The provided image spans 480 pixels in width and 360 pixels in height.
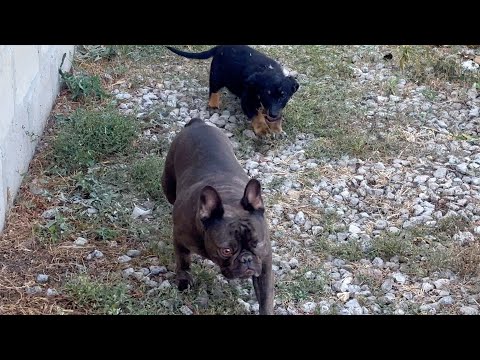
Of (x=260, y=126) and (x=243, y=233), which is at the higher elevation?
(x=243, y=233)

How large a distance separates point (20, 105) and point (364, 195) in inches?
117

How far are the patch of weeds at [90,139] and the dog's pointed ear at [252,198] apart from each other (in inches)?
97.3

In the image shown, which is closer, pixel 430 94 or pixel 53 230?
pixel 53 230

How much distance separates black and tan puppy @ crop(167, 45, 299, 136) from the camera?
22.6 feet

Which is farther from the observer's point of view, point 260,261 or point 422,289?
point 422,289

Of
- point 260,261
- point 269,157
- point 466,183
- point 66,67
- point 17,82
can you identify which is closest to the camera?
point 260,261

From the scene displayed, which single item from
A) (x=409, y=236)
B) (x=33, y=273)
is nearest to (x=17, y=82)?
(x=33, y=273)

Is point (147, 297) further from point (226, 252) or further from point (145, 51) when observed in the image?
point (145, 51)

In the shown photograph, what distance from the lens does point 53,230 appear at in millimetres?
5258

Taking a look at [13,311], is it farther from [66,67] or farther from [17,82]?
[66,67]

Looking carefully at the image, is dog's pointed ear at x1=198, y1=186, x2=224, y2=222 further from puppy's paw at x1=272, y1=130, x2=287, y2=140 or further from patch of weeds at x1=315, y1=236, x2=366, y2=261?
puppy's paw at x1=272, y1=130, x2=287, y2=140

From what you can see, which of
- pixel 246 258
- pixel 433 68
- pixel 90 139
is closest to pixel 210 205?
pixel 246 258
